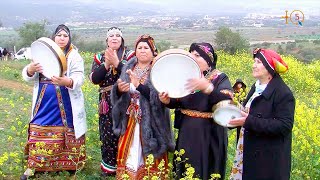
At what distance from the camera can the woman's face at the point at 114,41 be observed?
15.4ft

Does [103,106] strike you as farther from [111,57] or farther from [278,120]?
[278,120]

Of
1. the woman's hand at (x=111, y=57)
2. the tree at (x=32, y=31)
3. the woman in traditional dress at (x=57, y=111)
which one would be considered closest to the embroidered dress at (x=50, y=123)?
the woman in traditional dress at (x=57, y=111)

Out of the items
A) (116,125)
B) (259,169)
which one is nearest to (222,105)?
(259,169)

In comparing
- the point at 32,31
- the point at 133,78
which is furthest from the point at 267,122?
the point at 32,31

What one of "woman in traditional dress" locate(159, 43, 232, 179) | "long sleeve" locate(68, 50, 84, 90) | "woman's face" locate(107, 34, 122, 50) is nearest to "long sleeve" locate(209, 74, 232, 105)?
"woman in traditional dress" locate(159, 43, 232, 179)

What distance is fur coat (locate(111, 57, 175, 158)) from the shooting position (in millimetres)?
4332

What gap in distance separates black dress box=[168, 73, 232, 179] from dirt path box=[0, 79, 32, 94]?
8.87m

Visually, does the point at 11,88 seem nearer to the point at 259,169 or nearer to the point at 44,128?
the point at 44,128

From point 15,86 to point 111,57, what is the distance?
9.73 meters

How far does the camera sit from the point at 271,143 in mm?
3752

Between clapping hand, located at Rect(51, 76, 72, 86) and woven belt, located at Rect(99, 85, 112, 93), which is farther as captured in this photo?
woven belt, located at Rect(99, 85, 112, 93)

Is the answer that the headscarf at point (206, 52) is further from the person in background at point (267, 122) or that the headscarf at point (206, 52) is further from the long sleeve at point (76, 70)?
the long sleeve at point (76, 70)

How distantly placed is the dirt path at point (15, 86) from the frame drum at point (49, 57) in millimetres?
7938

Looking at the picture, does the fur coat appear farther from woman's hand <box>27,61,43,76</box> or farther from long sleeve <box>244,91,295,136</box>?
long sleeve <box>244,91,295,136</box>
